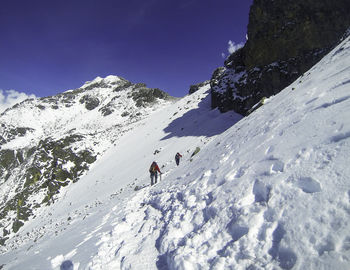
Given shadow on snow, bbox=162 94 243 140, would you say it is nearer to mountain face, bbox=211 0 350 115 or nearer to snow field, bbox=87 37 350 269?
mountain face, bbox=211 0 350 115

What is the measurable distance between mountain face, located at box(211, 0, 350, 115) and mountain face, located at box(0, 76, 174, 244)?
24902mm

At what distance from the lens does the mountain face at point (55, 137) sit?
976 inches

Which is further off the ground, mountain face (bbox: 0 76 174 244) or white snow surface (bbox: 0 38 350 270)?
mountain face (bbox: 0 76 174 244)

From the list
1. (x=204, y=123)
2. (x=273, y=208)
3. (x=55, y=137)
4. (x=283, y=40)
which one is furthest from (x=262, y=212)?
(x=55, y=137)

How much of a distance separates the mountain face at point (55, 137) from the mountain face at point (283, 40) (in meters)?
24.9

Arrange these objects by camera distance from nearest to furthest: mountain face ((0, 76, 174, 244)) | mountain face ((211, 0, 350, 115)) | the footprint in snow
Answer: the footprint in snow < mountain face ((211, 0, 350, 115)) < mountain face ((0, 76, 174, 244))

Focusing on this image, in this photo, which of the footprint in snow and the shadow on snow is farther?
the shadow on snow

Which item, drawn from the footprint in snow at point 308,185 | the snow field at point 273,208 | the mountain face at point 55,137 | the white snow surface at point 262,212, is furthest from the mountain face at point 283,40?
the mountain face at point 55,137

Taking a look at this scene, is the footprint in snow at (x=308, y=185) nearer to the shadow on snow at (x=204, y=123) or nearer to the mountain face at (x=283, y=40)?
the shadow on snow at (x=204, y=123)

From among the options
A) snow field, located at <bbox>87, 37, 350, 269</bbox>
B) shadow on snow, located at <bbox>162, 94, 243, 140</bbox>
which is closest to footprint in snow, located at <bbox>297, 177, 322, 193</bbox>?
snow field, located at <bbox>87, 37, 350, 269</bbox>

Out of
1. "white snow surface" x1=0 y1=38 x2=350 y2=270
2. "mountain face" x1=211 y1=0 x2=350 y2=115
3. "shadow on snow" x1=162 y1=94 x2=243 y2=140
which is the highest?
"mountain face" x1=211 y1=0 x2=350 y2=115

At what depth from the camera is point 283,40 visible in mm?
18469

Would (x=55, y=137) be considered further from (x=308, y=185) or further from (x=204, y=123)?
(x=308, y=185)

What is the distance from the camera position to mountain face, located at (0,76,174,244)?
24.8 m
